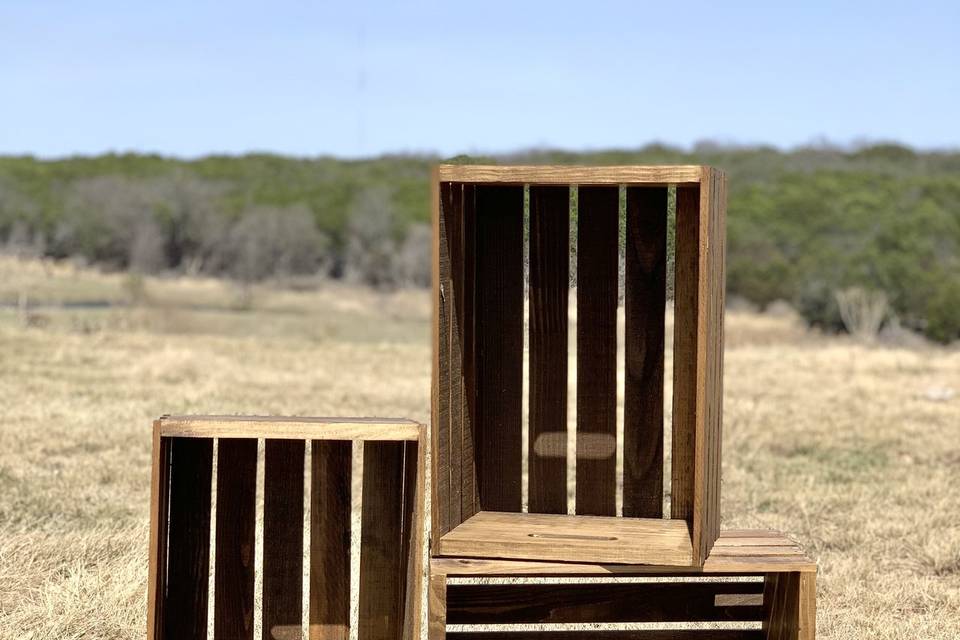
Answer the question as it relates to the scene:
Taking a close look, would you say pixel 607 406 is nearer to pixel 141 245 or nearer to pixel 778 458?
Result: pixel 778 458

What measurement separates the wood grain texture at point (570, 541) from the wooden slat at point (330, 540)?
1.40 ft

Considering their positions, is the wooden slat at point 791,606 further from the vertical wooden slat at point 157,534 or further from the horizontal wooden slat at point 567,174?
the vertical wooden slat at point 157,534

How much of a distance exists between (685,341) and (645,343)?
0.21m

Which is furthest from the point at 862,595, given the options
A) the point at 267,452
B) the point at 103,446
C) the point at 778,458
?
the point at 103,446

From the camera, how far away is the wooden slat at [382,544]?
3.62 meters

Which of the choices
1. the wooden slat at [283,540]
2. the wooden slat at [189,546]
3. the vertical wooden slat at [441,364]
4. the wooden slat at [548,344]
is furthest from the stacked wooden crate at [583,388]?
the wooden slat at [189,546]

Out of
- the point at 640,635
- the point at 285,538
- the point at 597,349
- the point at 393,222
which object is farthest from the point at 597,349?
the point at 393,222

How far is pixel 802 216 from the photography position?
45.2 metres

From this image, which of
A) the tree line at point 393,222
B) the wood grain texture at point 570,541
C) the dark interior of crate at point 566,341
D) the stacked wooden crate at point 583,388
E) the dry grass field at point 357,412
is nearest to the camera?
the wood grain texture at point 570,541

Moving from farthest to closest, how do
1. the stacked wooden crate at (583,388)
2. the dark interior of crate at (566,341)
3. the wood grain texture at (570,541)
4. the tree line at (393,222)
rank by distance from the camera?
the tree line at (393,222)
the dark interior of crate at (566,341)
the stacked wooden crate at (583,388)
the wood grain texture at (570,541)

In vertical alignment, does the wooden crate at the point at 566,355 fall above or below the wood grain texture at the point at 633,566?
above

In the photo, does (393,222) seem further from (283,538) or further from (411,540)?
(411,540)

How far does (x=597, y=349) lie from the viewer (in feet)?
12.7

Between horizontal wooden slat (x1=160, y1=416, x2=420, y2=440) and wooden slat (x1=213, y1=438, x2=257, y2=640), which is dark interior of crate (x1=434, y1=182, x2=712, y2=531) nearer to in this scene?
horizontal wooden slat (x1=160, y1=416, x2=420, y2=440)
